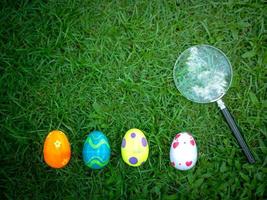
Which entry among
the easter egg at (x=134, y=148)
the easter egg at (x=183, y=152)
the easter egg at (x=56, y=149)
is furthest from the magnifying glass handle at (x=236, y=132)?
the easter egg at (x=56, y=149)

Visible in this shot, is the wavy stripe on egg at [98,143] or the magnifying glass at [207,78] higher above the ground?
the magnifying glass at [207,78]

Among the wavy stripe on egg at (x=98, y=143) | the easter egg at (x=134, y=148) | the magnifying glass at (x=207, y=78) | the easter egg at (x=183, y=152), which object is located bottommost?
the easter egg at (x=183, y=152)

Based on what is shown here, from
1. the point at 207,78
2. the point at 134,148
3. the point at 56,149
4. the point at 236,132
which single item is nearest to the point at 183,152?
the point at 134,148

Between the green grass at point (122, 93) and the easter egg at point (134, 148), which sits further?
the green grass at point (122, 93)

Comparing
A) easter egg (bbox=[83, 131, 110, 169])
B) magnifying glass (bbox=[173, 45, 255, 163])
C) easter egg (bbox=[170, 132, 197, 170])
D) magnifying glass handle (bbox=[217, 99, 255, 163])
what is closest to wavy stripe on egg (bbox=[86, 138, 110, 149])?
easter egg (bbox=[83, 131, 110, 169])

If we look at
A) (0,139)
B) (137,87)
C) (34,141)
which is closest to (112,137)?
(137,87)

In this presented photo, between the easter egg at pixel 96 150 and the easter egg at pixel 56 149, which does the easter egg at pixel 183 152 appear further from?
the easter egg at pixel 56 149

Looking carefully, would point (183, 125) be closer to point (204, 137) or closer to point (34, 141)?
point (204, 137)

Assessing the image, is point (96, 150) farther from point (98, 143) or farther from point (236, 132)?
point (236, 132)
